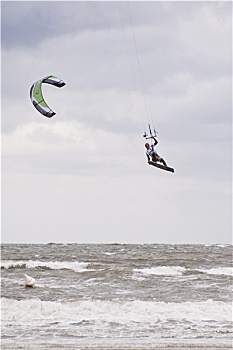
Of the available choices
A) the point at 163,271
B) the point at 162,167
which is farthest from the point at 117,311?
the point at 163,271

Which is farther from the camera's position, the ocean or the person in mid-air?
the person in mid-air

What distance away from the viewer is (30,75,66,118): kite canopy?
15.9 meters

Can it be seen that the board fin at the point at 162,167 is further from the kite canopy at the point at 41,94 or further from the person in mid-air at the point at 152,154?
the kite canopy at the point at 41,94

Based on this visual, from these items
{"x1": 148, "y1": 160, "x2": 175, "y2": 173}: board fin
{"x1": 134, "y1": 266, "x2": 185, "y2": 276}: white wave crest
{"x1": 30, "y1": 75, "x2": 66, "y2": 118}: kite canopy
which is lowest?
{"x1": 134, "y1": 266, "x2": 185, "y2": 276}: white wave crest

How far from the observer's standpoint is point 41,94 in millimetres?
16375

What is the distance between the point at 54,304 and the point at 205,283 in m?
8.96

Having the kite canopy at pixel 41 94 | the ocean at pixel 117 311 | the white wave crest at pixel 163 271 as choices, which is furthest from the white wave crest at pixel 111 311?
the white wave crest at pixel 163 271

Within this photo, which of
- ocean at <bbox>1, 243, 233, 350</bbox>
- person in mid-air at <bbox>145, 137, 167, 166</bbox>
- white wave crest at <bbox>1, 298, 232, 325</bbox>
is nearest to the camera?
ocean at <bbox>1, 243, 233, 350</bbox>

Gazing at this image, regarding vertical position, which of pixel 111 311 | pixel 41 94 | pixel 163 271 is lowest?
pixel 111 311

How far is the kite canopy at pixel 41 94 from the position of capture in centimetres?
1592

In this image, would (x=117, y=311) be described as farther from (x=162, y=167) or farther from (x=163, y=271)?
(x=163, y=271)

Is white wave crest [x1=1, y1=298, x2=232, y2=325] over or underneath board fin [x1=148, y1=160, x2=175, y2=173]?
underneath

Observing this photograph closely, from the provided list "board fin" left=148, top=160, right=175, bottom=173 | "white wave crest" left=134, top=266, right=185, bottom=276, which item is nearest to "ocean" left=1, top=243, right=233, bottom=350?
"white wave crest" left=134, top=266, right=185, bottom=276

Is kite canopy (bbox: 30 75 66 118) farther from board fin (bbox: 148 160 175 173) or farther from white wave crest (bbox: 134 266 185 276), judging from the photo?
white wave crest (bbox: 134 266 185 276)
